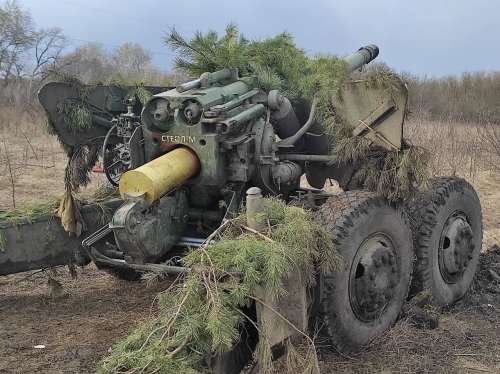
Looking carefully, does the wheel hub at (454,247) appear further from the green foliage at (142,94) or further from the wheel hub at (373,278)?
the green foliage at (142,94)

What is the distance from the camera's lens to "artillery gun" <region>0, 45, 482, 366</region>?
13.8 feet

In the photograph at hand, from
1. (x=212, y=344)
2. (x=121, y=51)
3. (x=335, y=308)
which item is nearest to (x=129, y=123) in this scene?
(x=335, y=308)

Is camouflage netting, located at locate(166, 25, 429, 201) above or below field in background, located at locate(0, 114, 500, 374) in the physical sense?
above

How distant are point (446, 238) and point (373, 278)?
1.34 metres

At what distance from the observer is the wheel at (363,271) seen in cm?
409

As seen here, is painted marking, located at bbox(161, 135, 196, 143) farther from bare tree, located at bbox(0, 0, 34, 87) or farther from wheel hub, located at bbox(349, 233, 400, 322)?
bare tree, located at bbox(0, 0, 34, 87)

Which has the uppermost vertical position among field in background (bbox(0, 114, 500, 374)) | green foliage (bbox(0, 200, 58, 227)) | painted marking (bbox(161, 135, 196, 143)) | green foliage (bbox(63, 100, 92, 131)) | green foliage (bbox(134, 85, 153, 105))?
green foliage (bbox(134, 85, 153, 105))

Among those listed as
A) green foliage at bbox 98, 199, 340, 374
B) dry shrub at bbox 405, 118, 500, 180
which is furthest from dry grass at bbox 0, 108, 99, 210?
dry shrub at bbox 405, 118, 500, 180

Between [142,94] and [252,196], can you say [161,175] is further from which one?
[142,94]

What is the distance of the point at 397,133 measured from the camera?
4.61 m

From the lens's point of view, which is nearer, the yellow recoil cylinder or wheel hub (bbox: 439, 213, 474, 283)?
the yellow recoil cylinder

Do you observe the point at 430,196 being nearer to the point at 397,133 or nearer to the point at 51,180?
the point at 397,133

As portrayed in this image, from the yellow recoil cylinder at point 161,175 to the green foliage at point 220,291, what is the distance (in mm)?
622

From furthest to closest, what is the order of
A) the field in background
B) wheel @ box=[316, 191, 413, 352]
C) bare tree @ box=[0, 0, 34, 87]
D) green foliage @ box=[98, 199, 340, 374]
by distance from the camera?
bare tree @ box=[0, 0, 34, 87], the field in background, wheel @ box=[316, 191, 413, 352], green foliage @ box=[98, 199, 340, 374]
